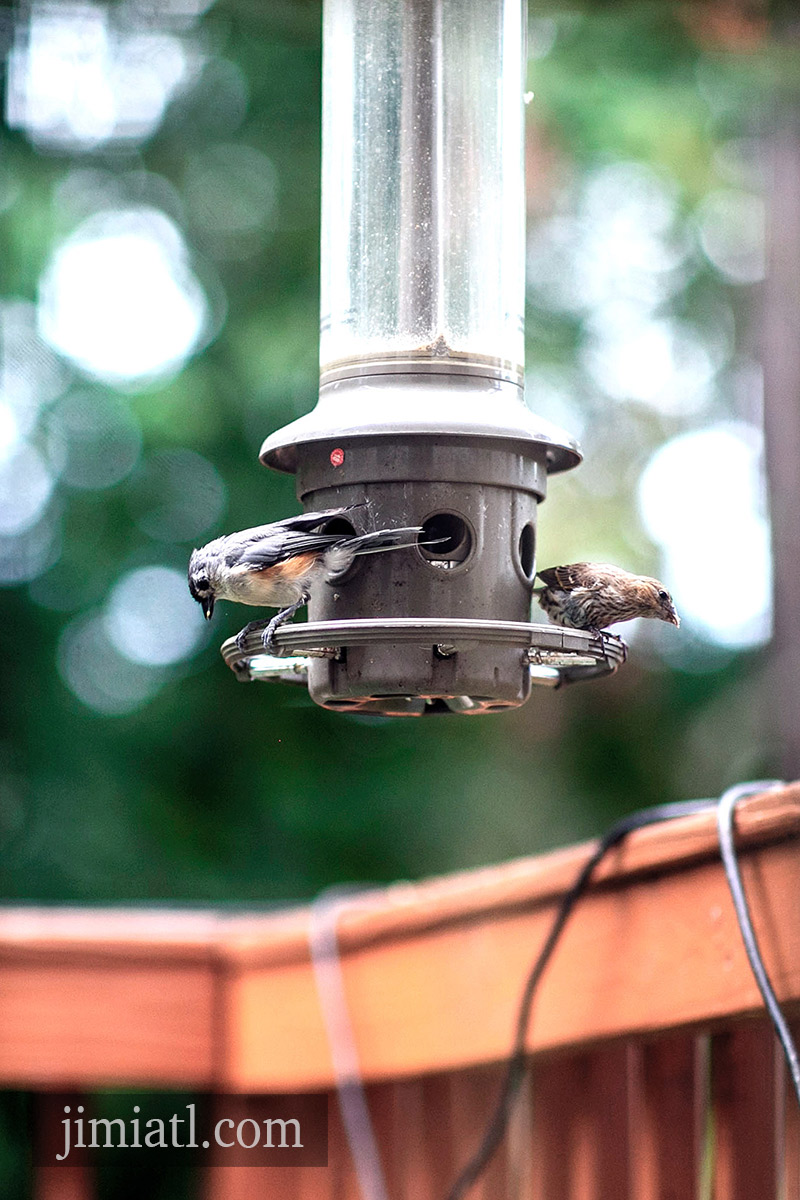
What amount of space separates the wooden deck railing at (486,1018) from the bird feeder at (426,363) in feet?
1.16

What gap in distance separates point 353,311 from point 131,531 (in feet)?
15.3

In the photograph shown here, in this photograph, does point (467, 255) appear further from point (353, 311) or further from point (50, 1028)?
point (50, 1028)

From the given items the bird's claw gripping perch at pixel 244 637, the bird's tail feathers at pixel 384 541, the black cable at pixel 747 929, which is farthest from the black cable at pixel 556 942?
the bird's claw gripping perch at pixel 244 637

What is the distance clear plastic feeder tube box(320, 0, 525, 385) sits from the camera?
6.18ft

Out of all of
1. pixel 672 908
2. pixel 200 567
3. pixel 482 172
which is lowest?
pixel 672 908

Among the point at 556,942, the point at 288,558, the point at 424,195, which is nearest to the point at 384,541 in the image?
the point at 288,558

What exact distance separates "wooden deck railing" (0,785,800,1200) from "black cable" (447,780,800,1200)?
0.07ft

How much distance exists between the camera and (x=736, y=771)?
640 cm

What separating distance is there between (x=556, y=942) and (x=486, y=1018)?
361 mm

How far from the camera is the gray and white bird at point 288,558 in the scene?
5.58 ft

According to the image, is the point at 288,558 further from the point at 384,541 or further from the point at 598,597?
the point at 598,597

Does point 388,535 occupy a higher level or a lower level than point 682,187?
lower

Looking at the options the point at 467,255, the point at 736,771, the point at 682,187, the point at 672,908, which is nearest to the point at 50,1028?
the point at 672,908

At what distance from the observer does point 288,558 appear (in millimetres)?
1729
